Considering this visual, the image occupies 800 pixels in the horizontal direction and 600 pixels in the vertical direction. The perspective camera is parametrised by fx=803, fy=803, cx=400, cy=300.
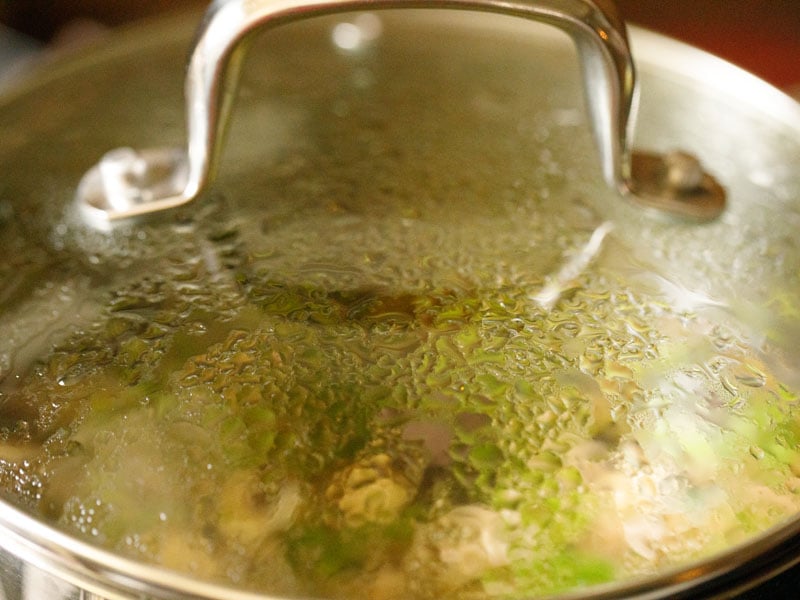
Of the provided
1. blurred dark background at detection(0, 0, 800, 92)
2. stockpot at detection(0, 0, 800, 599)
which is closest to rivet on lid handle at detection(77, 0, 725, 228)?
stockpot at detection(0, 0, 800, 599)

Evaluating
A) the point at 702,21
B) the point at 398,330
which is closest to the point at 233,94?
the point at 398,330

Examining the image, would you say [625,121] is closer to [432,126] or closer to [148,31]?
[432,126]

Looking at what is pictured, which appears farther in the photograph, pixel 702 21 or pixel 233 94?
pixel 702 21

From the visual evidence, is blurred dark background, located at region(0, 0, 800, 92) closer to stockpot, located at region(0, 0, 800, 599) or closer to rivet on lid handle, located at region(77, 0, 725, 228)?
stockpot, located at region(0, 0, 800, 599)

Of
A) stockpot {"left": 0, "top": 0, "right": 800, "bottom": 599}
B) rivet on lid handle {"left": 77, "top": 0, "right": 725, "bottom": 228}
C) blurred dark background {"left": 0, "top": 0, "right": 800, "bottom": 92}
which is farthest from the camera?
blurred dark background {"left": 0, "top": 0, "right": 800, "bottom": 92}

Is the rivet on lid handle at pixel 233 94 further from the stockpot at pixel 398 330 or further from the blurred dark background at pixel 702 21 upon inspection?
the blurred dark background at pixel 702 21

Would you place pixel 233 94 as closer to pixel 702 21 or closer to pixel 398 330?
pixel 398 330
